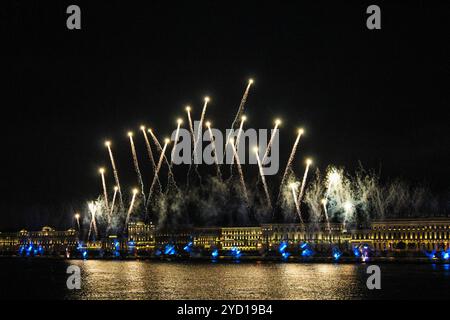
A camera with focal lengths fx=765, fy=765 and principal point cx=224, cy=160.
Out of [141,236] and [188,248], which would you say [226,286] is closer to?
[188,248]

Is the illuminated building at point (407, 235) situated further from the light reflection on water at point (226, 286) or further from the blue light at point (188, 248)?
the light reflection on water at point (226, 286)

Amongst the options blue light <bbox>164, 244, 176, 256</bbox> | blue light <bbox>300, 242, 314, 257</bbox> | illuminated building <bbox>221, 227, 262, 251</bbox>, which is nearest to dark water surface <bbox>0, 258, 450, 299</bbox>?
blue light <bbox>300, 242, 314, 257</bbox>

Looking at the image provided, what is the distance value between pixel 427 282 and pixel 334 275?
12.9 metres

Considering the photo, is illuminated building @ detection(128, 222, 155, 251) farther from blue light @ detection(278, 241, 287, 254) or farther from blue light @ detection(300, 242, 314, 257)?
blue light @ detection(300, 242, 314, 257)

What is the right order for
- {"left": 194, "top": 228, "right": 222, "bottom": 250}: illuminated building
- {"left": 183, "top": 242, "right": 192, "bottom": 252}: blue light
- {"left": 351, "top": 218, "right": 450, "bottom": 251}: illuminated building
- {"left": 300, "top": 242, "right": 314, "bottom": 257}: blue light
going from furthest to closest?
{"left": 194, "top": 228, "right": 222, "bottom": 250}: illuminated building, {"left": 183, "top": 242, "right": 192, "bottom": 252}: blue light, {"left": 351, "top": 218, "right": 450, "bottom": 251}: illuminated building, {"left": 300, "top": 242, "right": 314, "bottom": 257}: blue light

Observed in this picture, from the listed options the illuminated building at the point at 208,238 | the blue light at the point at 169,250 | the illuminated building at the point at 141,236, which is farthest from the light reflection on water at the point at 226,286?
the illuminated building at the point at 141,236

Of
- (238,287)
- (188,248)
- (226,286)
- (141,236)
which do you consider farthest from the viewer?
(141,236)

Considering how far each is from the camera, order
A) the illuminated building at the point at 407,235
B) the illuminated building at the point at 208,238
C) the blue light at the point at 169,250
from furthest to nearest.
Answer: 1. the illuminated building at the point at 208,238
2. the blue light at the point at 169,250
3. the illuminated building at the point at 407,235

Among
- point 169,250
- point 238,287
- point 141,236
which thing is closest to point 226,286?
point 238,287

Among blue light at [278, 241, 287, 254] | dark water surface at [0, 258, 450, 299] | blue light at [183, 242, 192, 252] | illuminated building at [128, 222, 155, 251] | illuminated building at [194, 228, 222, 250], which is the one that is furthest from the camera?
illuminated building at [128, 222, 155, 251]

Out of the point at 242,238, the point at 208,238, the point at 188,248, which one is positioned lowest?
the point at 188,248

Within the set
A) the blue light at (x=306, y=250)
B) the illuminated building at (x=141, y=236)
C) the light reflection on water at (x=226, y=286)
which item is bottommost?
the blue light at (x=306, y=250)

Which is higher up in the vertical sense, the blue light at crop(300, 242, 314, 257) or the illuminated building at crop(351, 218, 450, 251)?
the illuminated building at crop(351, 218, 450, 251)
